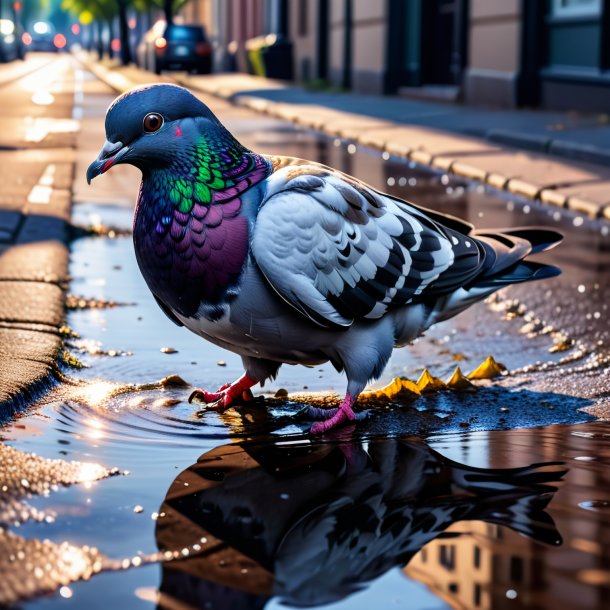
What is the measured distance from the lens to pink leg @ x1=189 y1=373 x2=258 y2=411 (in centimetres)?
402

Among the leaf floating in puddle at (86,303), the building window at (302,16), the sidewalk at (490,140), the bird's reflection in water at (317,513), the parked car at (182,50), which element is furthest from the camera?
the parked car at (182,50)

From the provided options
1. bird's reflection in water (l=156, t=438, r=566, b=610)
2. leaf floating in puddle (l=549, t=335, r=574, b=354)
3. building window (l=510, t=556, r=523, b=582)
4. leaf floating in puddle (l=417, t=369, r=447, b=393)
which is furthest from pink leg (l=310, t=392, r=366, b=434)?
leaf floating in puddle (l=549, t=335, r=574, b=354)

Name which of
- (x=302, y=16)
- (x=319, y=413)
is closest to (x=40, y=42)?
(x=302, y=16)

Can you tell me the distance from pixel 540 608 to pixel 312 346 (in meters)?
1.37

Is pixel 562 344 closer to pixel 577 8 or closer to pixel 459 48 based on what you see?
pixel 577 8

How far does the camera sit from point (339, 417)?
3.76 m

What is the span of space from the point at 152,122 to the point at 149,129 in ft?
0.07

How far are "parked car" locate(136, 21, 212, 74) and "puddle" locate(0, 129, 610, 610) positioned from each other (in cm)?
3604

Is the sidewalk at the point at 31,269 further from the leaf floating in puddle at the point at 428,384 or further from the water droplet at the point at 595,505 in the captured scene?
the water droplet at the point at 595,505

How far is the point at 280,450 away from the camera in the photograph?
355 cm

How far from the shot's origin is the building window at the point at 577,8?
17000mm

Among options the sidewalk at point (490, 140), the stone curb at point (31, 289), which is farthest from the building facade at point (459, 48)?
the stone curb at point (31, 289)

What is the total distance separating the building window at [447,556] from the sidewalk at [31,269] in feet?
5.26

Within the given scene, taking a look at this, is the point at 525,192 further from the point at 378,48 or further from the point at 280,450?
the point at 378,48
